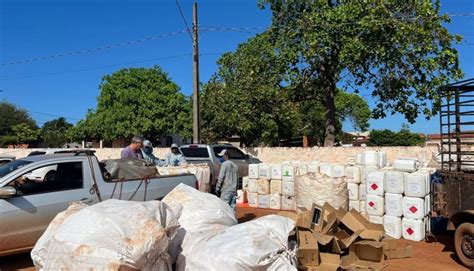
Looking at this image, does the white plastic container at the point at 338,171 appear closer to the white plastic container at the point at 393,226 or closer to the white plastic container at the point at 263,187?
the white plastic container at the point at 263,187

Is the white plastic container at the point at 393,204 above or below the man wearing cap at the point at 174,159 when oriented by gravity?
below

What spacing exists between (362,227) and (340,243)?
793 mm

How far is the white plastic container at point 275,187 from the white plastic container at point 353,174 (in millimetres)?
2047

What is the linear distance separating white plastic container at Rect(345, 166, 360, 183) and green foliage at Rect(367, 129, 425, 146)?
135ft

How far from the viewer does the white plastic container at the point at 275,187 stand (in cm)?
1163

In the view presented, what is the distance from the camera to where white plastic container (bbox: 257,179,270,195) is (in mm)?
11852

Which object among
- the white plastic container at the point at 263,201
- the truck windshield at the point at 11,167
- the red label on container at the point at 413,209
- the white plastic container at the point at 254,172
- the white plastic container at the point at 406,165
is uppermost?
the truck windshield at the point at 11,167

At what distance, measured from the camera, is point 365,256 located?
19.9 ft

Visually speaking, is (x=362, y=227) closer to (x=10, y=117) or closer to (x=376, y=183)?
(x=376, y=183)

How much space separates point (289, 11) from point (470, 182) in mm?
14162

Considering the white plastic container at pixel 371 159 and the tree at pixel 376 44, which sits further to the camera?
the tree at pixel 376 44

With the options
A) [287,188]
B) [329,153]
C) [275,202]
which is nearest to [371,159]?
[287,188]

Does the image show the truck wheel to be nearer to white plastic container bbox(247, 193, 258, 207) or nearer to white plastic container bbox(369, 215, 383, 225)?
white plastic container bbox(369, 215, 383, 225)

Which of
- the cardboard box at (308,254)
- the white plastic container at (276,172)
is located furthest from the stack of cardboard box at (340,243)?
the white plastic container at (276,172)
